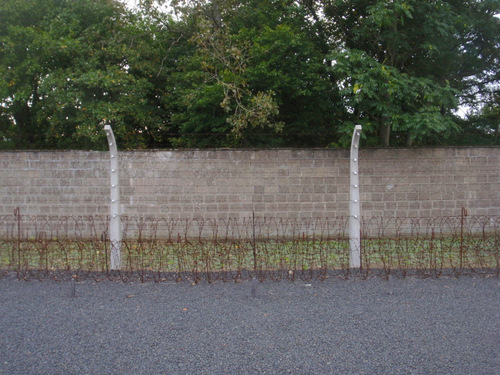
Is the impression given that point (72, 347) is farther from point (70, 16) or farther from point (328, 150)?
point (70, 16)

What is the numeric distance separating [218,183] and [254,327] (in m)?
5.13

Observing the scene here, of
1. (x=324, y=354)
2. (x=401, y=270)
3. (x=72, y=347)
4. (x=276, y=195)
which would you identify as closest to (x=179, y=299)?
(x=72, y=347)

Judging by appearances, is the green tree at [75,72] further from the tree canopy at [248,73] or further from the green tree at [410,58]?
the green tree at [410,58]

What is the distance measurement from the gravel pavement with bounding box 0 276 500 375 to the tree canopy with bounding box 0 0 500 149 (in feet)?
15.2

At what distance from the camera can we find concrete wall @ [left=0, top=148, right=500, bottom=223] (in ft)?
29.6

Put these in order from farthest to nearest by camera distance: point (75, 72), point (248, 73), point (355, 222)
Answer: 1. point (75, 72)
2. point (248, 73)
3. point (355, 222)

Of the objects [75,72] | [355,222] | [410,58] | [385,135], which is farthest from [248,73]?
[355,222]

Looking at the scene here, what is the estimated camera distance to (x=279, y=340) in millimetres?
3861

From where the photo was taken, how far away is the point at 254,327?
4.18 m

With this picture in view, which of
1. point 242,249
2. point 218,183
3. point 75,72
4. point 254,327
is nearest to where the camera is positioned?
point 254,327

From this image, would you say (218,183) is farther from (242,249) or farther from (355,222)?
(355,222)

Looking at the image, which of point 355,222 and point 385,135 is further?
point 385,135

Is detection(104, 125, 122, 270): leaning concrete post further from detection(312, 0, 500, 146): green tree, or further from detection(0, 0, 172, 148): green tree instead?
detection(312, 0, 500, 146): green tree

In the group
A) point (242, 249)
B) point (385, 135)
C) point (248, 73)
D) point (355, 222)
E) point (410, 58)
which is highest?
point (410, 58)
